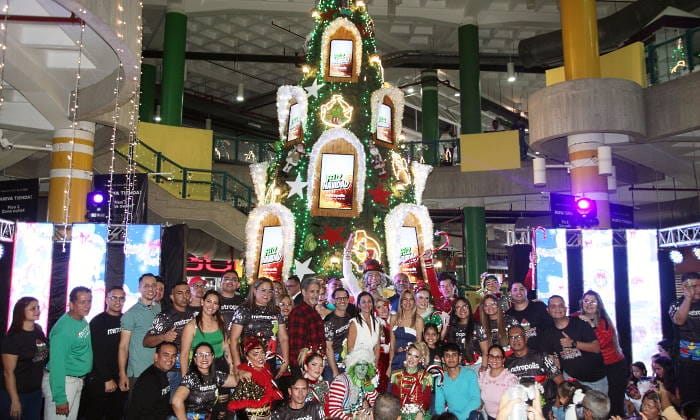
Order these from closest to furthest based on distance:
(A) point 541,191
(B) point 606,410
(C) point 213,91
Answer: (B) point 606,410
(A) point 541,191
(C) point 213,91

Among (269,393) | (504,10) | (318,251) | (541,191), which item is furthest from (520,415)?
(504,10)

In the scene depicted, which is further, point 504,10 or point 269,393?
point 504,10

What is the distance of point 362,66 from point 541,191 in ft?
27.8

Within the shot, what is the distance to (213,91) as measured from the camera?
28.4m

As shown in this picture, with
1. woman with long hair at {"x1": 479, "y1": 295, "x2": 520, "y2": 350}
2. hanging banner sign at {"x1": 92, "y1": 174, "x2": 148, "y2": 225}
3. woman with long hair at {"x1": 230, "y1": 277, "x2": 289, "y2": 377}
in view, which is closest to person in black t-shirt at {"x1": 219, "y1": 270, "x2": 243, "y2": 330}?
woman with long hair at {"x1": 230, "y1": 277, "x2": 289, "y2": 377}

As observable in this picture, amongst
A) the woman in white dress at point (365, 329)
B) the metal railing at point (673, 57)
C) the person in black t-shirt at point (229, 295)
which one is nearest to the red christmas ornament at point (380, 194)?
the person in black t-shirt at point (229, 295)

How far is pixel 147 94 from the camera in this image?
23250 mm

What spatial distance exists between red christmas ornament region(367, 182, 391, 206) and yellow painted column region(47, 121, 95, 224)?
214 inches

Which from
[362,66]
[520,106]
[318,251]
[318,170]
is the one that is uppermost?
[520,106]

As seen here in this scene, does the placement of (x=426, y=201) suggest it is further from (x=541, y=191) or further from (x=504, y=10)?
(x=504, y=10)

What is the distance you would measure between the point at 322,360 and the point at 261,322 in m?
0.84

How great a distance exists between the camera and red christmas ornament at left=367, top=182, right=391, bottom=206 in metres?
12.0

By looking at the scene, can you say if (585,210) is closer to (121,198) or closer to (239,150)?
(121,198)

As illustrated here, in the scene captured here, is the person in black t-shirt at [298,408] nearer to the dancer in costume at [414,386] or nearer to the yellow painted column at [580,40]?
the dancer in costume at [414,386]
